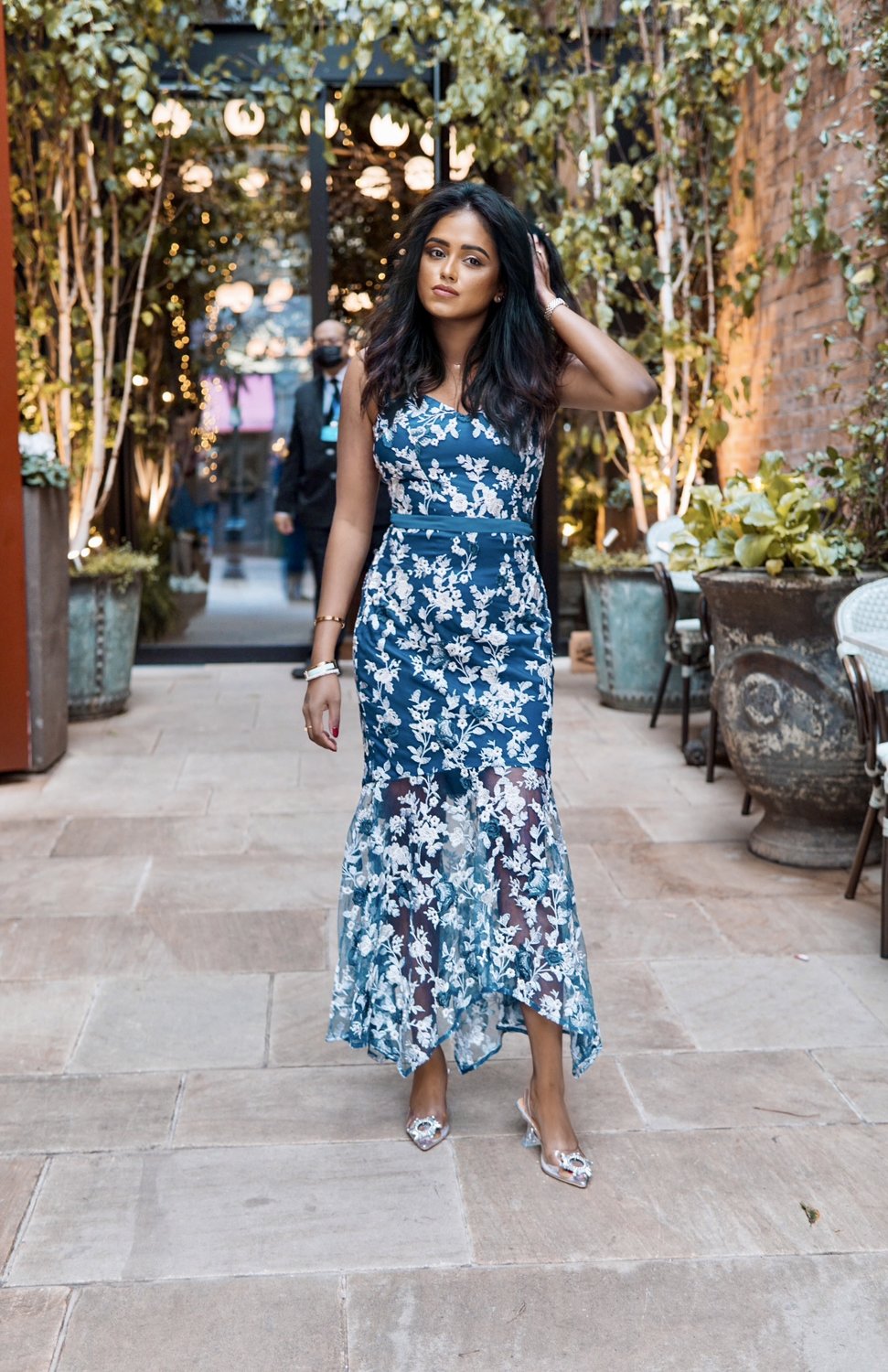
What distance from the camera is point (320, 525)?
7375 mm

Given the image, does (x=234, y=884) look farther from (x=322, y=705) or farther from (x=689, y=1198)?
(x=689, y=1198)

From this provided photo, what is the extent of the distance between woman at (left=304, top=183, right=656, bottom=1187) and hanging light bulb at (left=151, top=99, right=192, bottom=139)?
4.98m

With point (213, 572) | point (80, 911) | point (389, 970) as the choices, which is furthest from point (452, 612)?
point (213, 572)

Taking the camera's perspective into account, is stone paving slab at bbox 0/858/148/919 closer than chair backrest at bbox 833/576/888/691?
No

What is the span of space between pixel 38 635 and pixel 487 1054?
3.31m

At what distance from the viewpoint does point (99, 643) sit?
6.58 m

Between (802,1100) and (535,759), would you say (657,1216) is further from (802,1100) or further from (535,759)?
(535,759)

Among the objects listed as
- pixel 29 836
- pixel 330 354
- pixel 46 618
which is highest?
pixel 330 354

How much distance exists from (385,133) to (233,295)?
122cm

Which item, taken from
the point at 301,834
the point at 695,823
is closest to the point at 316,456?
the point at 301,834

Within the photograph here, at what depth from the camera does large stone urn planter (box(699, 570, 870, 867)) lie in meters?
4.17

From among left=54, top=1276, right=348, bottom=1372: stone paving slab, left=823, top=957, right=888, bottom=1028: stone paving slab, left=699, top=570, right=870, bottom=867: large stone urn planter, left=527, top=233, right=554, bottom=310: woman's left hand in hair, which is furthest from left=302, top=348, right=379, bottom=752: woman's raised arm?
left=699, top=570, right=870, bottom=867: large stone urn planter

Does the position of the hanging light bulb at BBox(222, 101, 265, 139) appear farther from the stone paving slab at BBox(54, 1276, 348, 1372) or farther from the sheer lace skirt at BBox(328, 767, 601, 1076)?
the stone paving slab at BBox(54, 1276, 348, 1372)

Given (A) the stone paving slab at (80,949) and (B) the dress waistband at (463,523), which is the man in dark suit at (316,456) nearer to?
(A) the stone paving slab at (80,949)
